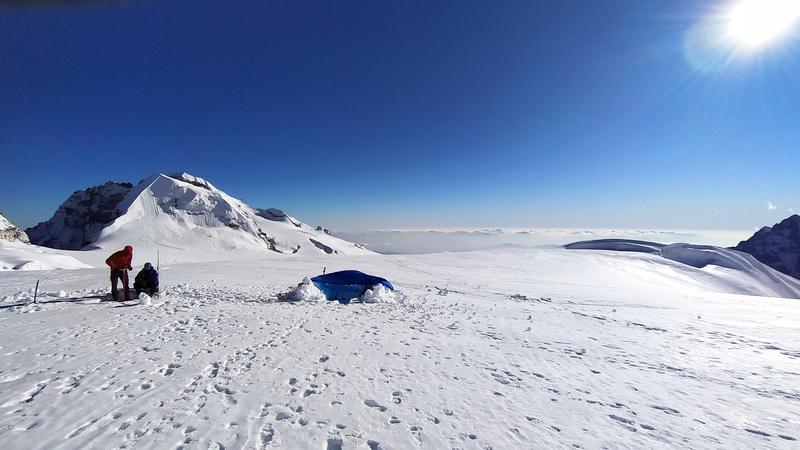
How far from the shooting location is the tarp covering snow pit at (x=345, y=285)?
14.6 m

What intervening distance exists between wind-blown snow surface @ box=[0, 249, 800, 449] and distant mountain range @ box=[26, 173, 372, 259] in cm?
4452

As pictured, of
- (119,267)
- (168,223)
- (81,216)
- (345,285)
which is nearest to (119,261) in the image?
(119,267)

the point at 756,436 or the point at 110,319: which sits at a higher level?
the point at 110,319

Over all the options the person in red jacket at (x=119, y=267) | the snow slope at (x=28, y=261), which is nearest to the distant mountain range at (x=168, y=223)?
the snow slope at (x=28, y=261)

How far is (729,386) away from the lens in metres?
6.75

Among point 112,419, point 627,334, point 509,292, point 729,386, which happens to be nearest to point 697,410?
point 729,386

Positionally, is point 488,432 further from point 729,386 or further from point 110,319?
point 110,319

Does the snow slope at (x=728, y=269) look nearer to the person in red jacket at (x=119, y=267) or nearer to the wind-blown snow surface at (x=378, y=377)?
the wind-blown snow surface at (x=378, y=377)

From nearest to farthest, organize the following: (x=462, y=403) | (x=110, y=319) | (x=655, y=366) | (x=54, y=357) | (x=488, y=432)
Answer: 1. (x=488, y=432)
2. (x=462, y=403)
3. (x=54, y=357)
4. (x=655, y=366)
5. (x=110, y=319)

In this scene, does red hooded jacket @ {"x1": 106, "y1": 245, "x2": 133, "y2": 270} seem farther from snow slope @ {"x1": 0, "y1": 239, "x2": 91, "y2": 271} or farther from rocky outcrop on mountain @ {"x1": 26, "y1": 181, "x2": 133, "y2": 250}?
rocky outcrop on mountain @ {"x1": 26, "y1": 181, "x2": 133, "y2": 250}

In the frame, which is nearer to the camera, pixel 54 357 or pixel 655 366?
pixel 54 357

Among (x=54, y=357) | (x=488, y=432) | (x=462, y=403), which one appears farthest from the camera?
(x=54, y=357)

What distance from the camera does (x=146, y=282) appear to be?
12.4 metres

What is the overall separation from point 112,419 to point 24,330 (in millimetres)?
6665
